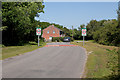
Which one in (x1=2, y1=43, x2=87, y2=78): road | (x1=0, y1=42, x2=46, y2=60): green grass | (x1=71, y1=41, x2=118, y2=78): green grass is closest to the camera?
(x1=71, y1=41, x2=118, y2=78): green grass

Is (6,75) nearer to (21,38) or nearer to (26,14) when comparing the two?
(26,14)

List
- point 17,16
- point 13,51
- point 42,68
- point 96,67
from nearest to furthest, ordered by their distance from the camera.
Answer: point 42,68, point 96,67, point 13,51, point 17,16

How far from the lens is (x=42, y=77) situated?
8.28m

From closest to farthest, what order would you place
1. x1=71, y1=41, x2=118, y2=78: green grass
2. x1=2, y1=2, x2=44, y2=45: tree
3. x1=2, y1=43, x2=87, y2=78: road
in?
1. x1=71, y1=41, x2=118, y2=78: green grass
2. x1=2, y1=43, x2=87, y2=78: road
3. x1=2, y1=2, x2=44, y2=45: tree

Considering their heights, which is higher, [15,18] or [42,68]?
[15,18]

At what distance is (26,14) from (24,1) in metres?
3.02

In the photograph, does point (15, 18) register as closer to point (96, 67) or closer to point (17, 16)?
point (17, 16)

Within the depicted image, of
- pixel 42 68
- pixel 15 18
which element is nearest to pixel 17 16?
pixel 15 18

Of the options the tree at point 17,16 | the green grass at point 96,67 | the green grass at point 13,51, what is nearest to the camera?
the green grass at point 96,67

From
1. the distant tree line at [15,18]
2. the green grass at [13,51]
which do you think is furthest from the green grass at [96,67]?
the distant tree line at [15,18]

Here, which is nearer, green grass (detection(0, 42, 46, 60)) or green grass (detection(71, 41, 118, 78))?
green grass (detection(71, 41, 118, 78))

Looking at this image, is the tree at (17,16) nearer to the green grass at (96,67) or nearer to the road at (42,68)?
the road at (42,68)

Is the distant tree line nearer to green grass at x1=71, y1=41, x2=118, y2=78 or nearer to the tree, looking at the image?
the tree

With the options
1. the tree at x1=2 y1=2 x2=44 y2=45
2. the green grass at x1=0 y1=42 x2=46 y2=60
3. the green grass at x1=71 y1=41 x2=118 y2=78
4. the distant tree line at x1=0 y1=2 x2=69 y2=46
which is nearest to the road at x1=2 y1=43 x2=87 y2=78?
the green grass at x1=71 y1=41 x2=118 y2=78
